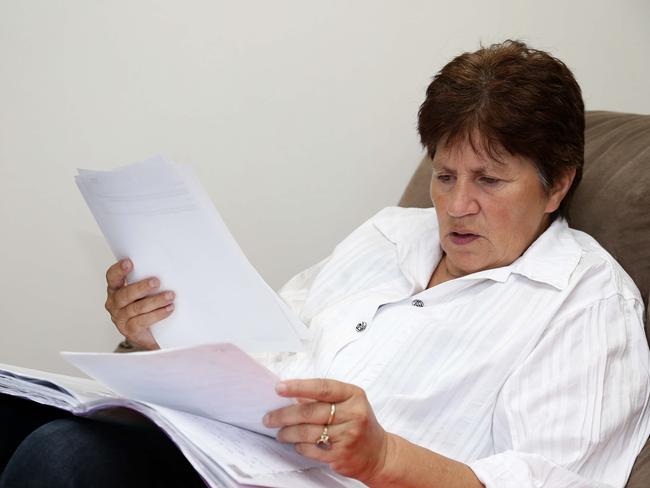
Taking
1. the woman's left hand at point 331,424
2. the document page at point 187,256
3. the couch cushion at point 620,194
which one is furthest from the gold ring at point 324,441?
the couch cushion at point 620,194

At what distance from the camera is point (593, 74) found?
1790mm

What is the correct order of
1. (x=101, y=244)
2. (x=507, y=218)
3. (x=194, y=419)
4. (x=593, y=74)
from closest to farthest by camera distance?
(x=194, y=419) → (x=507, y=218) → (x=593, y=74) → (x=101, y=244)

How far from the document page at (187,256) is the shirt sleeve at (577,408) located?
0.94 feet

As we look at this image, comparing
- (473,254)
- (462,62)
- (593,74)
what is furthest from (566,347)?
(593,74)

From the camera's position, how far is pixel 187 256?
104 centimetres

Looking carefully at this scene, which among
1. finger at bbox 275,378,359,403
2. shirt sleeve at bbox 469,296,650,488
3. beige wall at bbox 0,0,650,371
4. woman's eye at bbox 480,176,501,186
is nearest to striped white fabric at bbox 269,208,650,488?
shirt sleeve at bbox 469,296,650,488

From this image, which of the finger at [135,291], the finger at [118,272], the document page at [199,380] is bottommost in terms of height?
the document page at [199,380]

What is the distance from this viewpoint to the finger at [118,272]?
3.76ft

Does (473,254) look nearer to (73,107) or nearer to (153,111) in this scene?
(153,111)

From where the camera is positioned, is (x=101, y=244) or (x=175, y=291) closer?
(x=175, y=291)

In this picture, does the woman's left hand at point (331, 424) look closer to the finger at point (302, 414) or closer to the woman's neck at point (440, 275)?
the finger at point (302, 414)

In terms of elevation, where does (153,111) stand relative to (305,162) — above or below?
above

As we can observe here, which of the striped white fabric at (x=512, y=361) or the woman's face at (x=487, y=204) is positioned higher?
the woman's face at (x=487, y=204)

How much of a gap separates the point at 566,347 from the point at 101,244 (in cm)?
122
